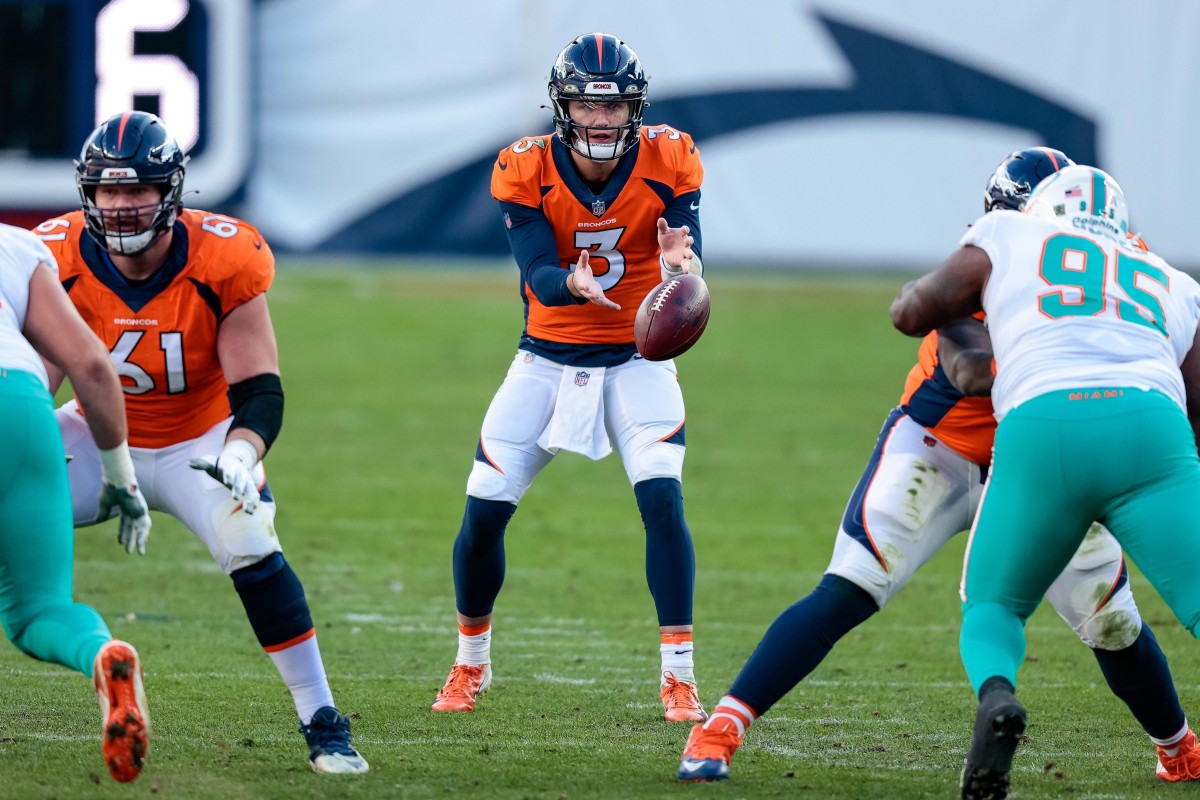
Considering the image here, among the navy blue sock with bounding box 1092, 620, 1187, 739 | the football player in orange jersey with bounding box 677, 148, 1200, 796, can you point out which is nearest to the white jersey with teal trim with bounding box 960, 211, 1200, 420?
the football player in orange jersey with bounding box 677, 148, 1200, 796

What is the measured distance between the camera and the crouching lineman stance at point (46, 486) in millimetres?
3395

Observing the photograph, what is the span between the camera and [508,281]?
1756 cm

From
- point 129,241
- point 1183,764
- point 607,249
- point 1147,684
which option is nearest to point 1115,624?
point 1147,684

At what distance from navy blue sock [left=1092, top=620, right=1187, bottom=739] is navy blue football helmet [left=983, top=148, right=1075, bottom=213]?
44.5 inches

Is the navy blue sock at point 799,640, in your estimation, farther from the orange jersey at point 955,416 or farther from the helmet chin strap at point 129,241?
the helmet chin strap at point 129,241

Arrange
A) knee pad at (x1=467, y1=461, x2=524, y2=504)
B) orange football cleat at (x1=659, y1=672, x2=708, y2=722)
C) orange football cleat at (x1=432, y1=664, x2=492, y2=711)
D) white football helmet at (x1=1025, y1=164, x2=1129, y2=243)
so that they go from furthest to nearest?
knee pad at (x1=467, y1=461, x2=524, y2=504) < orange football cleat at (x1=432, y1=664, x2=492, y2=711) < orange football cleat at (x1=659, y1=672, x2=708, y2=722) < white football helmet at (x1=1025, y1=164, x2=1129, y2=243)

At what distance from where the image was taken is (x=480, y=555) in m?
4.90

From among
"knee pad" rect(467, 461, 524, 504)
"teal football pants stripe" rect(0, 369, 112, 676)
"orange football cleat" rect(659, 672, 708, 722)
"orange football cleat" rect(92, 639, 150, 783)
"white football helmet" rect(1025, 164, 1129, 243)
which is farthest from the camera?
"knee pad" rect(467, 461, 524, 504)

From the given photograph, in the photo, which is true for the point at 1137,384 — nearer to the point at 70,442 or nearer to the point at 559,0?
the point at 70,442

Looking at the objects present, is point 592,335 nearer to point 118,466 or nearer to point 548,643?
point 548,643

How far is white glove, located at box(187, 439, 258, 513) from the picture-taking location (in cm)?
A: 388

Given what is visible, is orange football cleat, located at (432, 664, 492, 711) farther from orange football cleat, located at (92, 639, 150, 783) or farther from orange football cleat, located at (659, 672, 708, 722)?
orange football cleat, located at (92, 639, 150, 783)

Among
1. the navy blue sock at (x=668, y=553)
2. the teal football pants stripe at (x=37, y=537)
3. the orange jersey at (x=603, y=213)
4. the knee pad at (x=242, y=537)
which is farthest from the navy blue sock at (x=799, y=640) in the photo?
the teal football pants stripe at (x=37, y=537)

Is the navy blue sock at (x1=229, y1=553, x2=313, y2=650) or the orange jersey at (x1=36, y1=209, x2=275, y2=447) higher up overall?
the orange jersey at (x1=36, y1=209, x2=275, y2=447)
